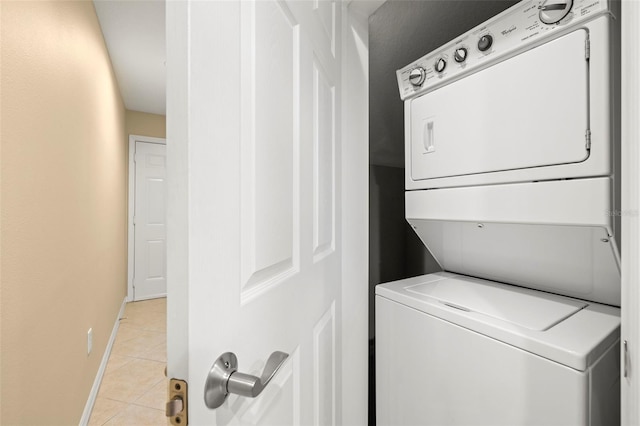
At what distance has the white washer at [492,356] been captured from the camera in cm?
71

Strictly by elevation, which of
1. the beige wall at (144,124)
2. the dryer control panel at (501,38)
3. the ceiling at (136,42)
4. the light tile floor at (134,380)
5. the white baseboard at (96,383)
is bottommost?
the light tile floor at (134,380)

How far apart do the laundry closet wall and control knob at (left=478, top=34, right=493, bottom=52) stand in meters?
0.51

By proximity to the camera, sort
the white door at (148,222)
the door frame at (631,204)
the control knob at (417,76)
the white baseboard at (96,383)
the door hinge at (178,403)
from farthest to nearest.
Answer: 1. the white door at (148,222)
2. the white baseboard at (96,383)
3. the control knob at (417,76)
4. the door frame at (631,204)
5. the door hinge at (178,403)

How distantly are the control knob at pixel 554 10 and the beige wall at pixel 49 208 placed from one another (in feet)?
5.47

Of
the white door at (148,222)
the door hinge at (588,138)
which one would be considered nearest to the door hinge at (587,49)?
the door hinge at (588,138)

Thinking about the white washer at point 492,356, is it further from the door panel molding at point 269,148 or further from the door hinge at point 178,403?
the door hinge at point 178,403

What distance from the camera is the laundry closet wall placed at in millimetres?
1381

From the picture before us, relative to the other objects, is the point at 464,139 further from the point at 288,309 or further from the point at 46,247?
the point at 46,247

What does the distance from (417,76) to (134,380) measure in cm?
290

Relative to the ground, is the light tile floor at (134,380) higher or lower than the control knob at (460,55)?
lower

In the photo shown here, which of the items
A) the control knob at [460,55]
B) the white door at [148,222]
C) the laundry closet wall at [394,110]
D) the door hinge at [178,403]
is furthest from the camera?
the white door at [148,222]

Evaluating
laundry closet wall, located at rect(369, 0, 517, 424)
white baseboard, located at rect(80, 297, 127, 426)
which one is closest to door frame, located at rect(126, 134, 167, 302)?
white baseboard, located at rect(80, 297, 127, 426)

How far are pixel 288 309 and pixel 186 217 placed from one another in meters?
0.38

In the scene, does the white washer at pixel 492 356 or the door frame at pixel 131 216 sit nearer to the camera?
the white washer at pixel 492 356
